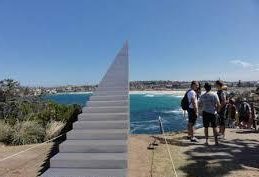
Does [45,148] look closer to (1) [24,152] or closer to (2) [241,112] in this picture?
(1) [24,152]

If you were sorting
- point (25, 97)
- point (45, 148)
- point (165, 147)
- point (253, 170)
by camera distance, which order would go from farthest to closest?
point (25, 97), point (45, 148), point (165, 147), point (253, 170)

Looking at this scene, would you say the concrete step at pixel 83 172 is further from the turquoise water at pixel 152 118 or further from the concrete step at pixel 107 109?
the turquoise water at pixel 152 118

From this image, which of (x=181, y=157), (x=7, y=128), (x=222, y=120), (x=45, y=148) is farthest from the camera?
(x=7, y=128)

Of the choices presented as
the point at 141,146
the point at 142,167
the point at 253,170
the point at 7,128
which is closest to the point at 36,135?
the point at 7,128

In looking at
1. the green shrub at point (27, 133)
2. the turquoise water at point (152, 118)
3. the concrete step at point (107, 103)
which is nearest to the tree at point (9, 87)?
the turquoise water at point (152, 118)

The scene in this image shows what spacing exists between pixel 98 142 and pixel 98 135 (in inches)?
16.9

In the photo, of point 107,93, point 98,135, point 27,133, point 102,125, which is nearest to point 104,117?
point 102,125

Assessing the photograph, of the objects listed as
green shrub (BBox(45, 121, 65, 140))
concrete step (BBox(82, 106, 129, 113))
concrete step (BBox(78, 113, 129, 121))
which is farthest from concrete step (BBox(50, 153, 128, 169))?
green shrub (BBox(45, 121, 65, 140))

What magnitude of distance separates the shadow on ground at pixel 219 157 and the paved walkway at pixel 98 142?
1.64 metres

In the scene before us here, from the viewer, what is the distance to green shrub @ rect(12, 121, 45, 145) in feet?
42.4

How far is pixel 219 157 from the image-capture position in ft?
30.5

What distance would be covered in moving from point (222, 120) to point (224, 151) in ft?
7.89

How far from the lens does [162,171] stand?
8320mm

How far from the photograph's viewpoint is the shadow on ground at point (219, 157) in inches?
323
